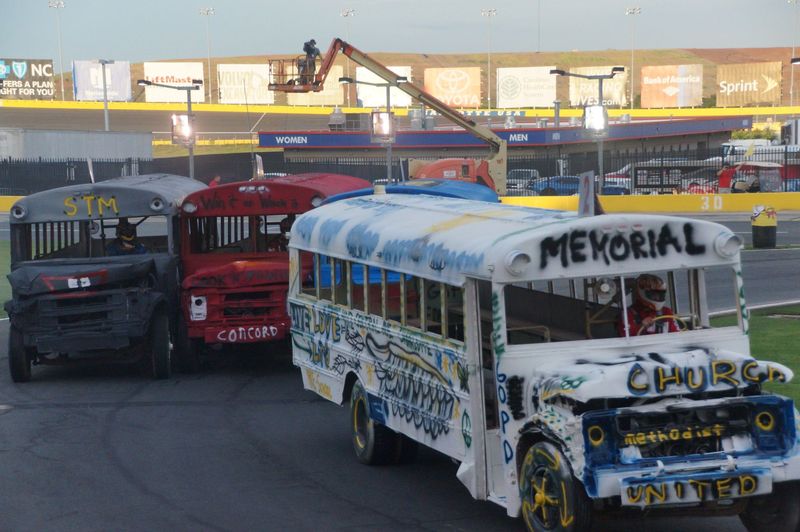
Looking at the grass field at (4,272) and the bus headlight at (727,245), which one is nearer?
the bus headlight at (727,245)

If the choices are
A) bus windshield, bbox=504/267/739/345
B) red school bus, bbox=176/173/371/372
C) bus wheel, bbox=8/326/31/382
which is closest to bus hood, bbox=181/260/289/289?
red school bus, bbox=176/173/371/372

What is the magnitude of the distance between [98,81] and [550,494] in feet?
389

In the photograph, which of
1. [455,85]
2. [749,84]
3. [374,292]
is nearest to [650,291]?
[374,292]

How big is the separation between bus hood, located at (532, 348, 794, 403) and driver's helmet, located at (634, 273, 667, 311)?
0.65 meters

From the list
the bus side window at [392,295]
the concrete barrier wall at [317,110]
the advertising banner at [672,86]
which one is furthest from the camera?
the advertising banner at [672,86]

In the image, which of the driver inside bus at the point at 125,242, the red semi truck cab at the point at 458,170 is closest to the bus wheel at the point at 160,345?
the driver inside bus at the point at 125,242

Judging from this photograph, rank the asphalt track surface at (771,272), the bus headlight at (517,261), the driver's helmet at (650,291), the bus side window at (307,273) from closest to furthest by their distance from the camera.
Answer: the bus headlight at (517,261)
the driver's helmet at (650,291)
the bus side window at (307,273)
the asphalt track surface at (771,272)

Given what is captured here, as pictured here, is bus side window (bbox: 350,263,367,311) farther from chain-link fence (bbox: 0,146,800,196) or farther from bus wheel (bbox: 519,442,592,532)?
chain-link fence (bbox: 0,146,800,196)

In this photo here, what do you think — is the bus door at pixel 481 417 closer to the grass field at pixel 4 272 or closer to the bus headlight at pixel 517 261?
the bus headlight at pixel 517 261

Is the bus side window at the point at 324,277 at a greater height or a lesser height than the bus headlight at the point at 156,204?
lesser

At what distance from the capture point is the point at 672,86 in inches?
4847

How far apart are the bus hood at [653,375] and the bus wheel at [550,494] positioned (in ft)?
1.33

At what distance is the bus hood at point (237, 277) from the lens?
1691 centimetres

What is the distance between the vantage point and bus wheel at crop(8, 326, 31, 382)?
16250 millimetres
